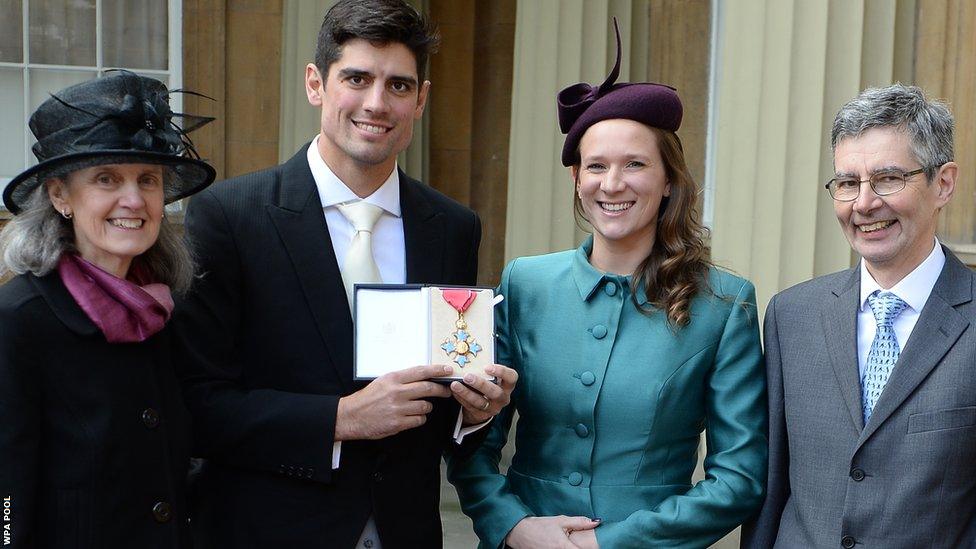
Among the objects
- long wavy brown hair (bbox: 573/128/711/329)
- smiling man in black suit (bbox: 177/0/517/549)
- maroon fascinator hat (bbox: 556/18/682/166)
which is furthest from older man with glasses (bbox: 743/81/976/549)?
smiling man in black suit (bbox: 177/0/517/549)

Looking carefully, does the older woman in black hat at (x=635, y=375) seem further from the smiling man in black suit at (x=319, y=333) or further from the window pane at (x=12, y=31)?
the window pane at (x=12, y=31)

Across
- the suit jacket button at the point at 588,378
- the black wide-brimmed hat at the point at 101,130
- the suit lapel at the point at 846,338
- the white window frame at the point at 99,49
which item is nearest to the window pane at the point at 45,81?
the white window frame at the point at 99,49

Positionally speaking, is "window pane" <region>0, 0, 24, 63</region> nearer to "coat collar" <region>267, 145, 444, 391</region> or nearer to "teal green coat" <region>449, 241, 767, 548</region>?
"coat collar" <region>267, 145, 444, 391</region>

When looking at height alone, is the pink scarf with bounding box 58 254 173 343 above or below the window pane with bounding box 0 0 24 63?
below

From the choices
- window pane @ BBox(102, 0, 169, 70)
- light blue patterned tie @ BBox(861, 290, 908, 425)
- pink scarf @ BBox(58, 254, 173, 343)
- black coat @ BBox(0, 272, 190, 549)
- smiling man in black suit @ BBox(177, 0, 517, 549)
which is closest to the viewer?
black coat @ BBox(0, 272, 190, 549)

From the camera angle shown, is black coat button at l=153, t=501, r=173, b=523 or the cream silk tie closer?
black coat button at l=153, t=501, r=173, b=523

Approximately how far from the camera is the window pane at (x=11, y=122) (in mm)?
7199

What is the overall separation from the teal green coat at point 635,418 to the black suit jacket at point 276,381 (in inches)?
13.3

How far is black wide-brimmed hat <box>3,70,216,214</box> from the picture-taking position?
7.64ft

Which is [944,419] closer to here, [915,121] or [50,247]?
[915,121]

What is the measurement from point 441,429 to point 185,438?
633 mm

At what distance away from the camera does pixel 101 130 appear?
92.7 inches

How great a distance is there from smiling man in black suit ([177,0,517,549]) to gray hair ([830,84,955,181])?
944mm

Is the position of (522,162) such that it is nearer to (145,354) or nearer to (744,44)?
(744,44)
